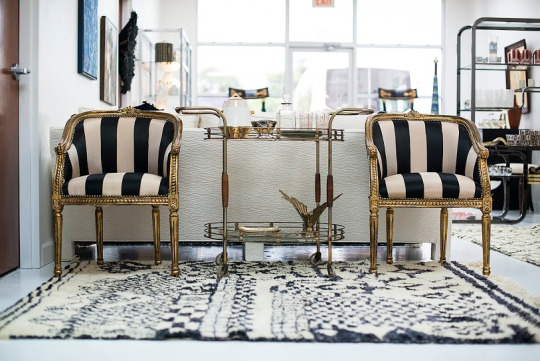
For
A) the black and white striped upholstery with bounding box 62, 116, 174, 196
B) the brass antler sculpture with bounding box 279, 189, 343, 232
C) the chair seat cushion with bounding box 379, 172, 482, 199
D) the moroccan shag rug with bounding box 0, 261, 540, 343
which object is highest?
the black and white striped upholstery with bounding box 62, 116, 174, 196

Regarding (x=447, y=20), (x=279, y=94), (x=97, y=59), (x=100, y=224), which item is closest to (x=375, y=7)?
(x=447, y=20)

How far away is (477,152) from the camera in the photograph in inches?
132

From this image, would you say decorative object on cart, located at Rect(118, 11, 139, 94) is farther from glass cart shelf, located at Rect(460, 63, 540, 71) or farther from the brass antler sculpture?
Answer: glass cart shelf, located at Rect(460, 63, 540, 71)

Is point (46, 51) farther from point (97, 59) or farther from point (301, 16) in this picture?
point (301, 16)

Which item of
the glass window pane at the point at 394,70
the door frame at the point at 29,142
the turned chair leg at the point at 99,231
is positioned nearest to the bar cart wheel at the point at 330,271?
the turned chair leg at the point at 99,231

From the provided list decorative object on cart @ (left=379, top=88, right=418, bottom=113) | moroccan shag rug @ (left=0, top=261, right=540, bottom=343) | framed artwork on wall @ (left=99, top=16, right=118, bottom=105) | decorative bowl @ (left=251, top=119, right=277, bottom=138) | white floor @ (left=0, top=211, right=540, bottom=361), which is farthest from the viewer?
decorative object on cart @ (left=379, top=88, right=418, bottom=113)

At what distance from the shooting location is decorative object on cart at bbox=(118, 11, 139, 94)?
604cm

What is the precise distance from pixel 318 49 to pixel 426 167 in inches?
278

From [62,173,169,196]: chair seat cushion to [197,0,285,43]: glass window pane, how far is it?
729 centimetres

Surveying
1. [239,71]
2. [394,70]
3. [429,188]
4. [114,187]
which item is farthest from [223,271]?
[394,70]

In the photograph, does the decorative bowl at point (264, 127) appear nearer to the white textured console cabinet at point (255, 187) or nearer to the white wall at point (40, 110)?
the white textured console cabinet at point (255, 187)

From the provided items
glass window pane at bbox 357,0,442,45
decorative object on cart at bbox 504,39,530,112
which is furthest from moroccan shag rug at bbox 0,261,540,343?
glass window pane at bbox 357,0,442,45

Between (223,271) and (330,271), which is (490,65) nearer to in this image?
(330,271)

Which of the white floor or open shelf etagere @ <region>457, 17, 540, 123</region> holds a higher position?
open shelf etagere @ <region>457, 17, 540, 123</region>
